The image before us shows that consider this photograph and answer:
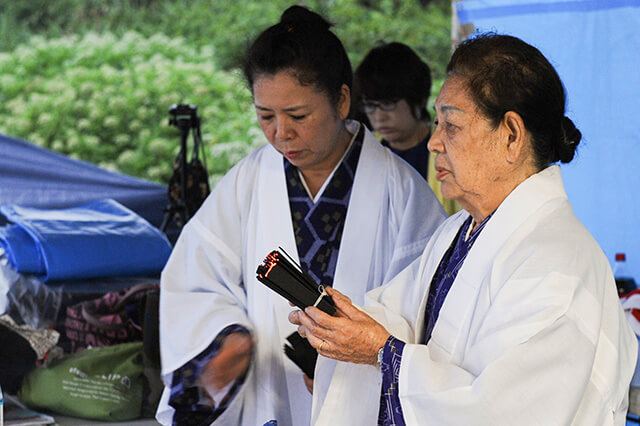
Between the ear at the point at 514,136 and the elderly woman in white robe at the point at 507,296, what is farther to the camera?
the ear at the point at 514,136

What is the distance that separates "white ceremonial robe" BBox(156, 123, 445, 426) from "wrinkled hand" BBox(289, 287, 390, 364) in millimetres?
448

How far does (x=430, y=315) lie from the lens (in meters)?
1.52

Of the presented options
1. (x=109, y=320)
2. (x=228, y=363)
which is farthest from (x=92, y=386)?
(x=228, y=363)

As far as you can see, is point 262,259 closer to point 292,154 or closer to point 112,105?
point 292,154

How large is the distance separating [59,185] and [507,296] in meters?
2.99

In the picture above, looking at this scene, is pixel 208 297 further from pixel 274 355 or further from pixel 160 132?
pixel 160 132

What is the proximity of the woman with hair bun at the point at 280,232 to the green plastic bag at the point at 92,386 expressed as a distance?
538mm

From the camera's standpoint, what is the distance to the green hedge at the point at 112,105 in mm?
7129

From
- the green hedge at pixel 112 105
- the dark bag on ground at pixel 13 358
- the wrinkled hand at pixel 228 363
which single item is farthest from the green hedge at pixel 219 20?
the wrinkled hand at pixel 228 363

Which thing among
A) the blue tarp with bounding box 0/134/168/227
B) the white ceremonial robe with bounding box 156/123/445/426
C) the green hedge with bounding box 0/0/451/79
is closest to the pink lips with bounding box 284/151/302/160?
the white ceremonial robe with bounding box 156/123/445/426

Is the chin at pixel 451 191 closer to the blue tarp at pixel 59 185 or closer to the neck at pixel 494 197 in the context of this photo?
the neck at pixel 494 197

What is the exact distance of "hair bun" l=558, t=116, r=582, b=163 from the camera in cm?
136

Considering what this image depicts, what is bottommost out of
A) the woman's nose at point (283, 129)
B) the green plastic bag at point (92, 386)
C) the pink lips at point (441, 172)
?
the green plastic bag at point (92, 386)

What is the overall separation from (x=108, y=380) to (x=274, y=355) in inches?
30.6
